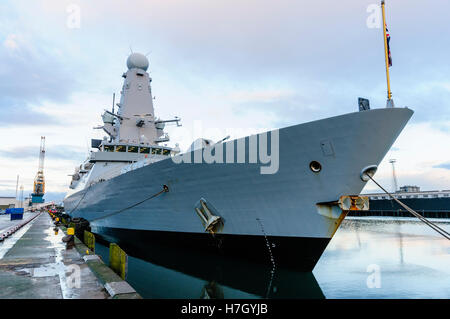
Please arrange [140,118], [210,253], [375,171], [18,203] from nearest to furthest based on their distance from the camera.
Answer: [375,171], [210,253], [140,118], [18,203]

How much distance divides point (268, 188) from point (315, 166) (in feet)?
4.83

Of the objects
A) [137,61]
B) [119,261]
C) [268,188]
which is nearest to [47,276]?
[119,261]

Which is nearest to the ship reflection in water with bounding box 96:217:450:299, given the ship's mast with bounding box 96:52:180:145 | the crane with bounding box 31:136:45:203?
the ship's mast with bounding box 96:52:180:145

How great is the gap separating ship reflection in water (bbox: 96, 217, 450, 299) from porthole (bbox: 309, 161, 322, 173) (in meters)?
3.14

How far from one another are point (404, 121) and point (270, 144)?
3.31m

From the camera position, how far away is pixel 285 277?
27.7 feet

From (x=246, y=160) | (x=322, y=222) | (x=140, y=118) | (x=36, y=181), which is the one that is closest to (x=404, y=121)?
(x=322, y=222)

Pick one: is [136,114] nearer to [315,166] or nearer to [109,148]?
[109,148]

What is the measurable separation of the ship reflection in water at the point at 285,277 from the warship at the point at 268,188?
46cm

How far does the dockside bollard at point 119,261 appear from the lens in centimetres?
687

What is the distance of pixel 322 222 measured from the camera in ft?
25.3

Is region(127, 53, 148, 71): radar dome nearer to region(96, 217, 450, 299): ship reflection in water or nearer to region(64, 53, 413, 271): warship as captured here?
region(64, 53, 413, 271): warship

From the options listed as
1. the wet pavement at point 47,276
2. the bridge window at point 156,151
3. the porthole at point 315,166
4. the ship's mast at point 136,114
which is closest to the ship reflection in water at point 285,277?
the wet pavement at point 47,276
